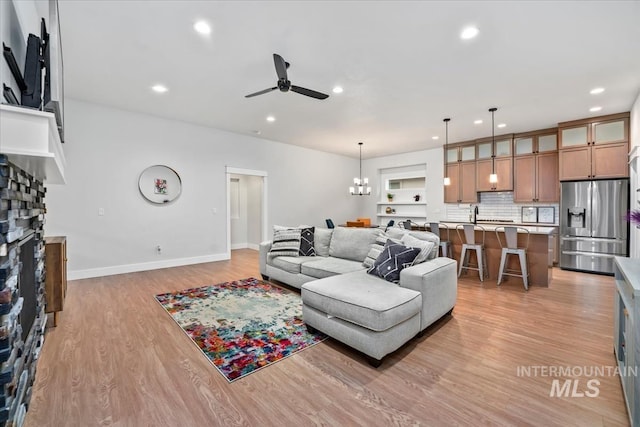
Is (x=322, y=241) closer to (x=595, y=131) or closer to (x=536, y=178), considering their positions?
(x=536, y=178)

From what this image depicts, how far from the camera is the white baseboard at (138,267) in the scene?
4.50 metres

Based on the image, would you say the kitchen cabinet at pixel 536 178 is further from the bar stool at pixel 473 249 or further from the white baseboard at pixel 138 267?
the white baseboard at pixel 138 267

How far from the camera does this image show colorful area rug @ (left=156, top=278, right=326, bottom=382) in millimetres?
2244

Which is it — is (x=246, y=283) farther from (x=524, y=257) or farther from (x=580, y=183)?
(x=580, y=183)

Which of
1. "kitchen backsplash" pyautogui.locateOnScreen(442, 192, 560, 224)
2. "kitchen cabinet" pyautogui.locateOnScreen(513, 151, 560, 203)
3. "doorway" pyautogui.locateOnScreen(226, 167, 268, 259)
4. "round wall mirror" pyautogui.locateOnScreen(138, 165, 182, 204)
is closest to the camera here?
"round wall mirror" pyautogui.locateOnScreen(138, 165, 182, 204)

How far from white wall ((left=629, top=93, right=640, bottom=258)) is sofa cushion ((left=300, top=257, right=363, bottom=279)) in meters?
4.12

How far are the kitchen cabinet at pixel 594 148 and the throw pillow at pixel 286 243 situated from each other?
17.1ft

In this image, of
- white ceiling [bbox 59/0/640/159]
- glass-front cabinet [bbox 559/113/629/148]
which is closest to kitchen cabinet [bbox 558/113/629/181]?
glass-front cabinet [bbox 559/113/629/148]

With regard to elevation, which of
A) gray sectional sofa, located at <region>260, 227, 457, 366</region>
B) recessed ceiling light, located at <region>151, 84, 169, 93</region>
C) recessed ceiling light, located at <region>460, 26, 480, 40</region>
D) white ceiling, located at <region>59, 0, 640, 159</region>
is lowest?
gray sectional sofa, located at <region>260, 227, 457, 366</region>

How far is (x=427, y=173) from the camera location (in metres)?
7.79

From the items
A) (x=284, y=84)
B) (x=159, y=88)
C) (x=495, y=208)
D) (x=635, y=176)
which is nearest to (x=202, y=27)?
(x=284, y=84)

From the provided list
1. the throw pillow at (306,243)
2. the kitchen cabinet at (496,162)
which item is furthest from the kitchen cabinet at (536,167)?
the throw pillow at (306,243)

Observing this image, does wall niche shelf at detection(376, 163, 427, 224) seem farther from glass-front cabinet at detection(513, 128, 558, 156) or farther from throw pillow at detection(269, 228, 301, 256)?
throw pillow at detection(269, 228, 301, 256)

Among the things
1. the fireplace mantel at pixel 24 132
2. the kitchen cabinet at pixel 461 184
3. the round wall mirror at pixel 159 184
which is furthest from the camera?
the kitchen cabinet at pixel 461 184
